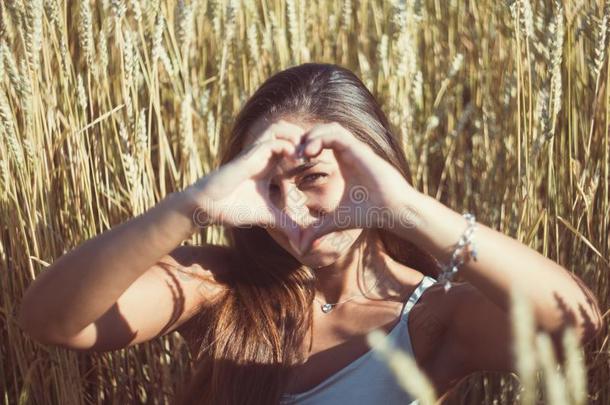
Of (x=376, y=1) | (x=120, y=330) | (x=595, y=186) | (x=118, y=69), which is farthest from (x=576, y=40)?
(x=120, y=330)

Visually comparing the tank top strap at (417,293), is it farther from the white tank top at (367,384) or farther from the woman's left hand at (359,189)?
the woman's left hand at (359,189)

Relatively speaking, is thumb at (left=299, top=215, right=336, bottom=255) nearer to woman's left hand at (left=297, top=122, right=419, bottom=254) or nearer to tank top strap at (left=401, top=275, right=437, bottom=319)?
woman's left hand at (left=297, top=122, right=419, bottom=254)

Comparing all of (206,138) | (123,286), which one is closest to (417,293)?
(123,286)

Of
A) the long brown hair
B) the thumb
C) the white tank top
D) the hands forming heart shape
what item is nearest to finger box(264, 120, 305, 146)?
the hands forming heart shape

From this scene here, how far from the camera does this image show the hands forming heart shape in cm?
100

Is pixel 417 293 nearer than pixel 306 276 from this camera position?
Yes

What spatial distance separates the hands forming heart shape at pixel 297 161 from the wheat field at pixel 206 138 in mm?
402

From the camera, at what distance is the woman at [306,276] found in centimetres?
101

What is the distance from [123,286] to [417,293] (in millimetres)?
432

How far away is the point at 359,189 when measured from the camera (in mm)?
1053

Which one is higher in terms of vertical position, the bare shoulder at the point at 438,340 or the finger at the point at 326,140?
the finger at the point at 326,140

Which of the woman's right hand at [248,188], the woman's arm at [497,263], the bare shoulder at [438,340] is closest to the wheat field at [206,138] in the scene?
the bare shoulder at [438,340]

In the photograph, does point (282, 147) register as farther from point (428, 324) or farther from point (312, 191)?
point (428, 324)

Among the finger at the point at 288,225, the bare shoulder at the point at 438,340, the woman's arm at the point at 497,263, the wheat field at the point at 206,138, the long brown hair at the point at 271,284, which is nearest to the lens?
the woman's arm at the point at 497,263
